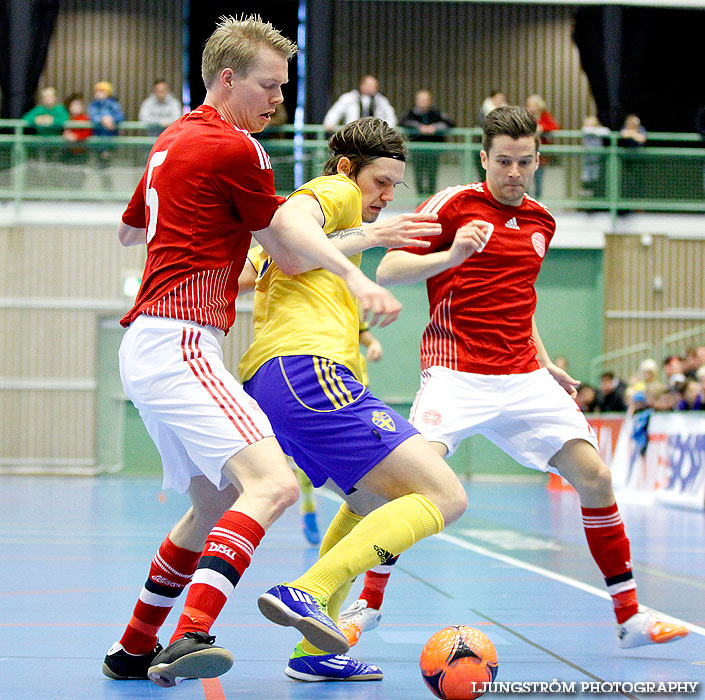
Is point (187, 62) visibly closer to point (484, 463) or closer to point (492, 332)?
point (484, 463)

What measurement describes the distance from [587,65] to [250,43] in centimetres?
1718

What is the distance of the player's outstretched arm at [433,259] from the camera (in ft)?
11.3

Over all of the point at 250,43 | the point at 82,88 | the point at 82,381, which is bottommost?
the point at 82,381

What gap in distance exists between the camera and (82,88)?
63.2 ft

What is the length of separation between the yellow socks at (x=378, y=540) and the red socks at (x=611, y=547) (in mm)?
1078

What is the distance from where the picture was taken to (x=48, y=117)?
55.7ft

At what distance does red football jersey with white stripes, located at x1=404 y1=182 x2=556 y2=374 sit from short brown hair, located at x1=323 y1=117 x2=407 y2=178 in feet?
2.00

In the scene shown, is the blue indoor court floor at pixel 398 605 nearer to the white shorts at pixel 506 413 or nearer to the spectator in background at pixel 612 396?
the white shorts at pixel 506 413

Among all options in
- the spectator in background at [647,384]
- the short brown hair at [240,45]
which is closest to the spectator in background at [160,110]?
the spectator in background at [647,384]

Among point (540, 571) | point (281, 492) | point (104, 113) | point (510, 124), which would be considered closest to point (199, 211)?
point (281, 492)

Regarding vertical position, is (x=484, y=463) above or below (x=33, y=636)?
below

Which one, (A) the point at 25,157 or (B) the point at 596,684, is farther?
(A) the point at 25,157

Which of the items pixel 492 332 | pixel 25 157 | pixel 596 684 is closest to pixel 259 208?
pixel 492 332

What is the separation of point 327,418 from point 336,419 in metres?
0.03
